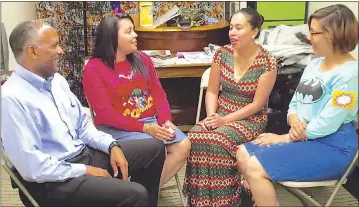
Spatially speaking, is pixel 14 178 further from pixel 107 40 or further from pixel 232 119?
pixel 232 119

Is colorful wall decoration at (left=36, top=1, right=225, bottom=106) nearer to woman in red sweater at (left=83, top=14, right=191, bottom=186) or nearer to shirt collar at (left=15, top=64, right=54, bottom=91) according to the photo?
woman in red sweater at (left=83, top=14, right=191, bottom=186)

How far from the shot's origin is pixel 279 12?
242 centimetres

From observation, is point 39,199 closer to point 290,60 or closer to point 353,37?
point 353,37

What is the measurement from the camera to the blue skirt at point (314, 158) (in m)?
1.51

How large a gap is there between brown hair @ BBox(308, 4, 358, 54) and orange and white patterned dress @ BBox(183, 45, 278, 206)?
44cm

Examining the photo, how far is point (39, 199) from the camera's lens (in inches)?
58.6

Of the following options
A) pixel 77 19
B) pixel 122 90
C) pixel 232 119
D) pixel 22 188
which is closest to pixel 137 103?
pixel 122 90

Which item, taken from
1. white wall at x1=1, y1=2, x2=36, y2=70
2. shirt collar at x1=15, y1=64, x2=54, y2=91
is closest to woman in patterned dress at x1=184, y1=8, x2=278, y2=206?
shirt collar at x1=15, y1=64, x2=54, y2=91

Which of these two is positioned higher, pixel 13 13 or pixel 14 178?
pixel 13 13

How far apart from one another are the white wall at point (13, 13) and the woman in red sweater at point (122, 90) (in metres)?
0.33

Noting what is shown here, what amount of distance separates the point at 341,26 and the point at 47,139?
994mm

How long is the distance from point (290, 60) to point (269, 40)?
0.85 feet

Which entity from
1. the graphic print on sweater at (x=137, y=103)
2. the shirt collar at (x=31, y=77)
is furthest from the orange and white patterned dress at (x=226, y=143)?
the shirt collar at (x=31, y=77)

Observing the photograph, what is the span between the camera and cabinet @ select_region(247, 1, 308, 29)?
→ 7.61 ft
